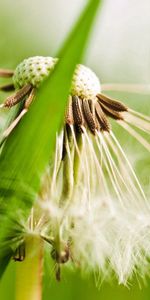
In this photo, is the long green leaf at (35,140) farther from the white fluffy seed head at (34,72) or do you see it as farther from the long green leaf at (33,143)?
the white fluffy seed head at (34,72)

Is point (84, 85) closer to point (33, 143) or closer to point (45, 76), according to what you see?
point (45, 76)

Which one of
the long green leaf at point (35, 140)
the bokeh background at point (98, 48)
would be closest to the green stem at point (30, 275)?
the long green leaf at point (35, 140)

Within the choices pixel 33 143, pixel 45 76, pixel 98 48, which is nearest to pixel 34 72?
pixel 45 76

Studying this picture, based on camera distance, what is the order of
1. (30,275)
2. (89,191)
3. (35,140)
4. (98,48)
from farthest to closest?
(98,48)
(89,191)
(30,275)
(35,140)

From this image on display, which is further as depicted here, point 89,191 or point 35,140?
point 89,191

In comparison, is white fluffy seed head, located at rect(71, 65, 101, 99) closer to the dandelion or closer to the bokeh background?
the dandelion

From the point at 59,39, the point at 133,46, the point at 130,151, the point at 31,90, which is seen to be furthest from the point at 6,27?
the point at 31,90
